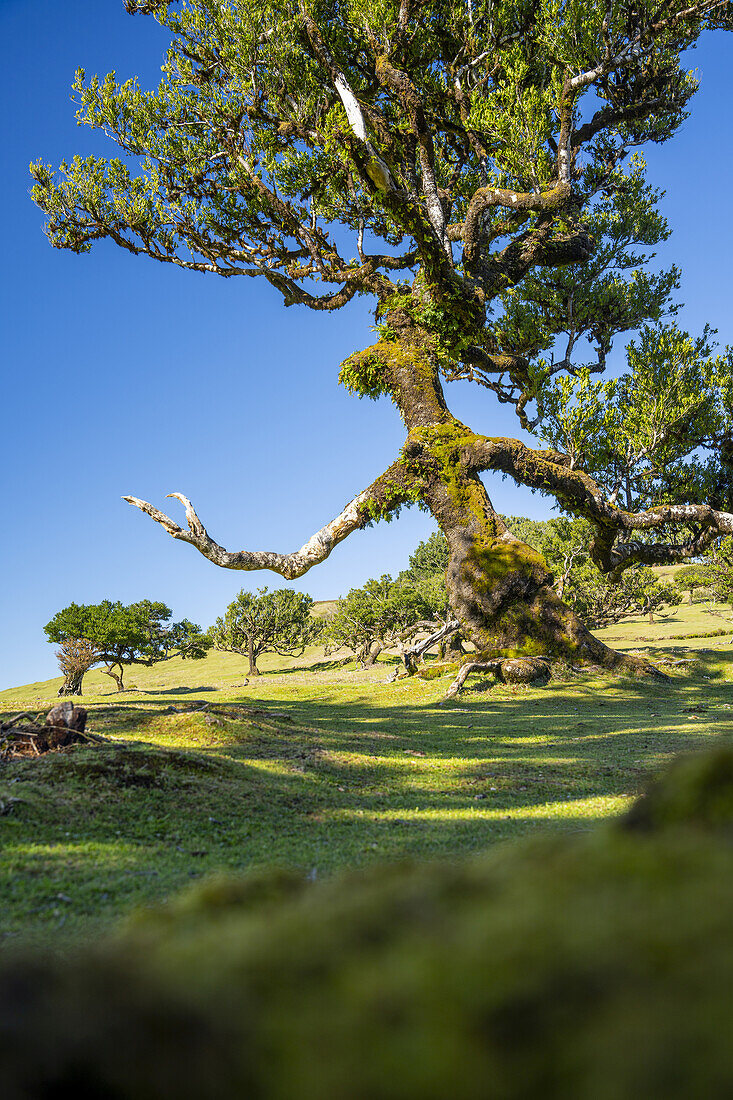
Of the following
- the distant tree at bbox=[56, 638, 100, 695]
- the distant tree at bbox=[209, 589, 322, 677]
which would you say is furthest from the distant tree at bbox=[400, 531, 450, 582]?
the distant tree at bbox=[56, 638, 100, 695]

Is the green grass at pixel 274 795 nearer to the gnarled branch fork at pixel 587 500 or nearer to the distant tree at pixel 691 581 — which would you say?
the gnarled branch fork at pixel 587 500

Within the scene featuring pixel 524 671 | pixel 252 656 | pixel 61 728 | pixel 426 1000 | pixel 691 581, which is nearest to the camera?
pixel 426 1000

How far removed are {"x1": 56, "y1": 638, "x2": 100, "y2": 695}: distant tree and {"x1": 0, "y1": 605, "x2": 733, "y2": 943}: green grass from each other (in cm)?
2261

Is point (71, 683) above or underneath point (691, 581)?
underneath

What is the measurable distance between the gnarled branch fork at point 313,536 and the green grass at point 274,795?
4.80 m

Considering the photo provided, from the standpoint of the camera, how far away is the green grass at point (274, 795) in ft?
8.41

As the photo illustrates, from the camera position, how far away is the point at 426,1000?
21.4 inches

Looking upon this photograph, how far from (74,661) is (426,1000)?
31.2 m

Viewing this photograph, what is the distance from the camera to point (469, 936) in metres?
0.64

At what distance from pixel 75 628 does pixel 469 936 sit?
3371 centimetres

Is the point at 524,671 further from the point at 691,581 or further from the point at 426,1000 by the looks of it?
the point at 691,581

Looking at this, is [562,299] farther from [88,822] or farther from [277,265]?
[88,822]

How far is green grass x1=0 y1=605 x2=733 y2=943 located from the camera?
2564 mm

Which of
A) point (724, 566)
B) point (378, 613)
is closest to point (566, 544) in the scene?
point (724, 566)
